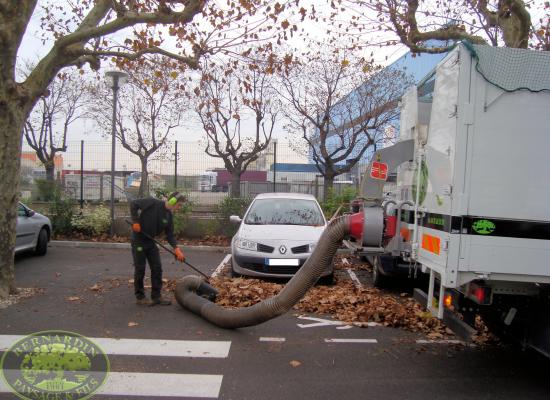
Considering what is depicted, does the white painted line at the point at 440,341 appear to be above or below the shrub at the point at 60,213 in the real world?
below

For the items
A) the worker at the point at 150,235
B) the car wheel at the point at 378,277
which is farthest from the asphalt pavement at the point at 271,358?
the car wheel at the point at 378,277

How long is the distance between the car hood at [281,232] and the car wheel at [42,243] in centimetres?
499

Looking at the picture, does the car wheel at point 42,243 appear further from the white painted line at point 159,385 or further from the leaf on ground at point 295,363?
the leaf on ground at point 295,363

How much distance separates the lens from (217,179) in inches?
594

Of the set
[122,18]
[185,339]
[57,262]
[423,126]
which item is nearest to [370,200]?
[423,126]

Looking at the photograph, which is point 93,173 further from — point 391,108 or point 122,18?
point 391,108

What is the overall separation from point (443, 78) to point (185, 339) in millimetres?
3951

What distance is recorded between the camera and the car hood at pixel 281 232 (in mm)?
7873

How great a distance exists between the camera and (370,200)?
515 centimetres

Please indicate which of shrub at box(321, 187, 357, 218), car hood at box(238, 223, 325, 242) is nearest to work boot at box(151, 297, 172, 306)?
car hood at box(238, 223, 325, 242)

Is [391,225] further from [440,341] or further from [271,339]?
[271,339]

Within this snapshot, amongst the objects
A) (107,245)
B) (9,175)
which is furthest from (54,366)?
(107,245)

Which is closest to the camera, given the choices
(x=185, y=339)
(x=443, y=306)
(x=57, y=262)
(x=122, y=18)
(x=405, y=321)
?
(x=443, y=306)

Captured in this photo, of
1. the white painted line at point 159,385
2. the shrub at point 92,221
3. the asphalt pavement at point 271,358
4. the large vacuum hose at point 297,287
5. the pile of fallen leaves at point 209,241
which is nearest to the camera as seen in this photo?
the white painted line at point 159,385
